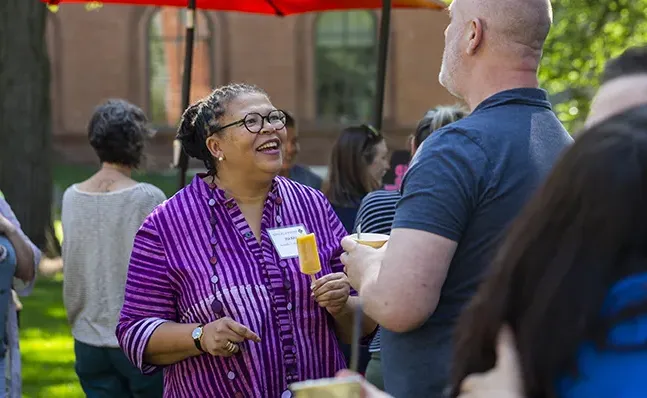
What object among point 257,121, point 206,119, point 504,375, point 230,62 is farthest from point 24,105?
point 230,62

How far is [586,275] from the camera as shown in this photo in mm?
1534

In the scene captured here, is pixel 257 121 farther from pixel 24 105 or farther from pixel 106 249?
pixel 24 105

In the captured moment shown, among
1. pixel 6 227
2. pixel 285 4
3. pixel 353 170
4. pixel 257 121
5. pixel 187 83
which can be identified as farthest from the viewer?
pixel 285 4

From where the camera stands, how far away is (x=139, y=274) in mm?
3520

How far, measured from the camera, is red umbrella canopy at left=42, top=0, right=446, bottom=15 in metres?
6.93

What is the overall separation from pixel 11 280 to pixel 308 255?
1.85 metres

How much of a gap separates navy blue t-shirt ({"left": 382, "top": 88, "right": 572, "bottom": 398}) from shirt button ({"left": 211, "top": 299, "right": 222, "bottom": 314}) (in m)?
0.76

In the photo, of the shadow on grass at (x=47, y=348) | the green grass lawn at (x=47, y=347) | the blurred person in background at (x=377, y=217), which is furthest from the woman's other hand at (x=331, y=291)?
the shadow on grass at (x=47, y=348)

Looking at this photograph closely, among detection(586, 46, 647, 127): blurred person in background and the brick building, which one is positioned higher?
detection(586, 46, 647, 127): blurred person in background

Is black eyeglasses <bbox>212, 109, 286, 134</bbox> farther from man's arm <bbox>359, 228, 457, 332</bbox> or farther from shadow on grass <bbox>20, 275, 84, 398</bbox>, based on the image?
shadow on grass <bbox>20, 275, 84, 398</bbox>

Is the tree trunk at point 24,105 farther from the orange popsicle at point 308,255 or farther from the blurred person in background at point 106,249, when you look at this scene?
the orange popsicle at point 308,255

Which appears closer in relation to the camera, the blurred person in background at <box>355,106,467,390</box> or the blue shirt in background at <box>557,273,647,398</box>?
the blue shirt in background at <box>557,273,647,398</box>

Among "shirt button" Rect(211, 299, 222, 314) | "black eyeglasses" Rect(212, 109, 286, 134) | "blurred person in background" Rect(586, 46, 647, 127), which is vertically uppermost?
"blurred person in background" Rect(586, 46, 647, 127)

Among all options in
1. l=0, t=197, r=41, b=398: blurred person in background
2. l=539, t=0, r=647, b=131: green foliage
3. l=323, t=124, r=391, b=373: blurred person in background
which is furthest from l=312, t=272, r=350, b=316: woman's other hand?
l=539, t=0, r=647, b=131: green foliage
